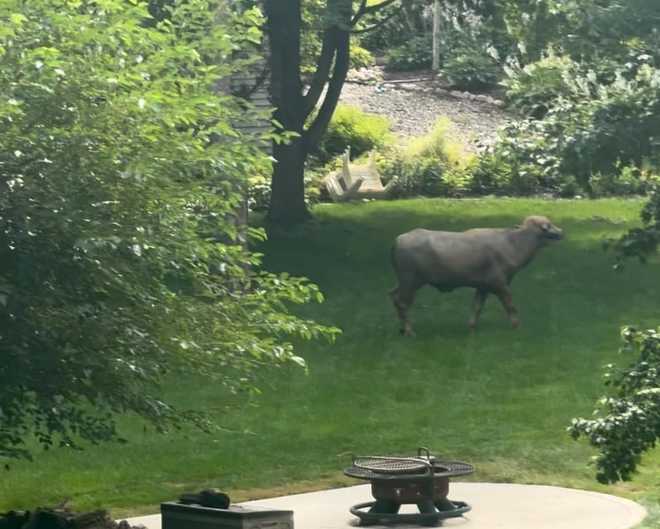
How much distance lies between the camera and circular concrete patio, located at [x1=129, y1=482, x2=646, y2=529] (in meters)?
11.7

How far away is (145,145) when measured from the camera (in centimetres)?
909

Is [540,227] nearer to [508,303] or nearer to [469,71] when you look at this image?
[508,303]

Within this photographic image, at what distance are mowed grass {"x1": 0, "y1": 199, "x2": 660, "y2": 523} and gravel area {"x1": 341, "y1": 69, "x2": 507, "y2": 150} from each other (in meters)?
8.13

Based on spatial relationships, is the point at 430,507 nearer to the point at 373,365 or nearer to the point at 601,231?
the point at 373,365

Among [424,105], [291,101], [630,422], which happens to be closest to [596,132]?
[630,422]

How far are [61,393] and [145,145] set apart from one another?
1561mm

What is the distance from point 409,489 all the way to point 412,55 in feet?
87.5

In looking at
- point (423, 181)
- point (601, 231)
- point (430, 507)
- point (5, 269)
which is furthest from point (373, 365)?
point (423, 181)

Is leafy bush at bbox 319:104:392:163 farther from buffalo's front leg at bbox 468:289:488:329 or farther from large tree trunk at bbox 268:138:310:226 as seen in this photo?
buffalo's front leg at bbox 468:289:488:329

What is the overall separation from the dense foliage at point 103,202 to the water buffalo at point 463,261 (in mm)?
8811

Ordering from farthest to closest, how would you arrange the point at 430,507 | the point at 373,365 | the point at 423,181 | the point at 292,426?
the point at 423,181, the point at 373,365, the point at 292,426, the point at 430,507

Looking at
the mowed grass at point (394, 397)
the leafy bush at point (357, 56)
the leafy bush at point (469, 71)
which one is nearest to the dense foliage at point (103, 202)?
the mowed grass at point (394, 397)

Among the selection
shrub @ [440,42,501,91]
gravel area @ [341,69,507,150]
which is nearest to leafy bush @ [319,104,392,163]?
gravel area @ [341,69,507,150]

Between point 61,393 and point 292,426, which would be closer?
point 61,393
